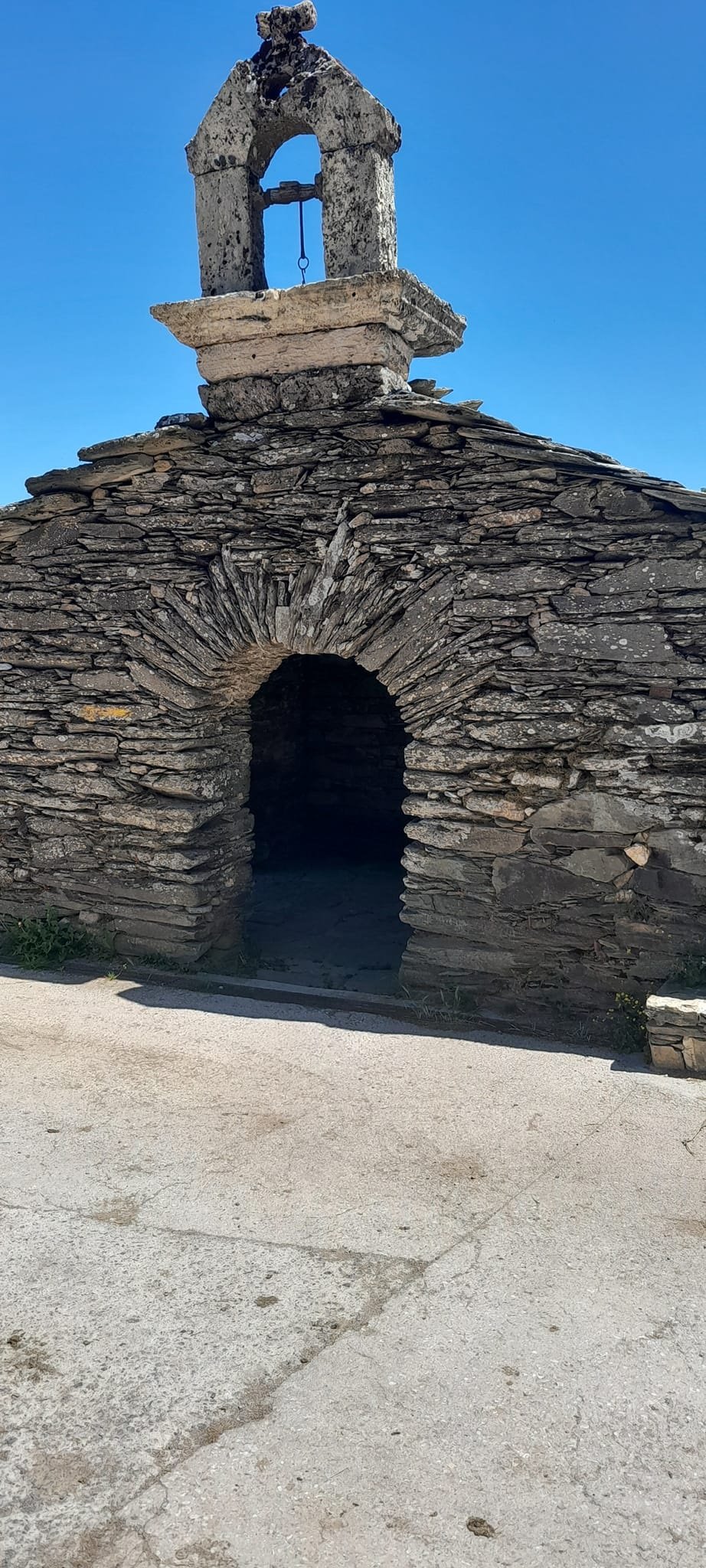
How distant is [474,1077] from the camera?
471 cm

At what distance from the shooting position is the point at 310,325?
554 centimetres

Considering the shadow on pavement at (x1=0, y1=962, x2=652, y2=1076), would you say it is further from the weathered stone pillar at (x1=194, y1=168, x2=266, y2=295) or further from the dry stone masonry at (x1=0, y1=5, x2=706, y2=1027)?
the weathered stone pillar at (x1=194, y1=168, x2=266, y2=295)

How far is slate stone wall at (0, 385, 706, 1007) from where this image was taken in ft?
16.6

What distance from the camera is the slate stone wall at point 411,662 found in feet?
16.6

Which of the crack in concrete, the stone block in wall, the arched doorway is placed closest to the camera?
the crack in concrete

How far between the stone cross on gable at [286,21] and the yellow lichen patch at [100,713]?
3.96 m

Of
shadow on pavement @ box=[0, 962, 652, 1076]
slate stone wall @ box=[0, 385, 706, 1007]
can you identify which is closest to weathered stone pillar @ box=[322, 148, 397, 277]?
slate stone wall @ box=[0, 385, 706, 1007]

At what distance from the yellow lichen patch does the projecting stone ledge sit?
202cm

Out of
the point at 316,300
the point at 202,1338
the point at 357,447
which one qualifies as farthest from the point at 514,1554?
the point at 316,300

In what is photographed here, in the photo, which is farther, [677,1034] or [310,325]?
[310,325]

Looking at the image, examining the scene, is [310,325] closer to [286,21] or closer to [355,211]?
[355,211]

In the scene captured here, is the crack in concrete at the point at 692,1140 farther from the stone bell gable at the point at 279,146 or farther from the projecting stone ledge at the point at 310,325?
the stone bell gable at the point at 279,146

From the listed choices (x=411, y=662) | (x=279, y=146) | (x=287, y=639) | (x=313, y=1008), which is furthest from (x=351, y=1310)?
(x=279, y=146)

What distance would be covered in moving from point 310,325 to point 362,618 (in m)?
1.65
